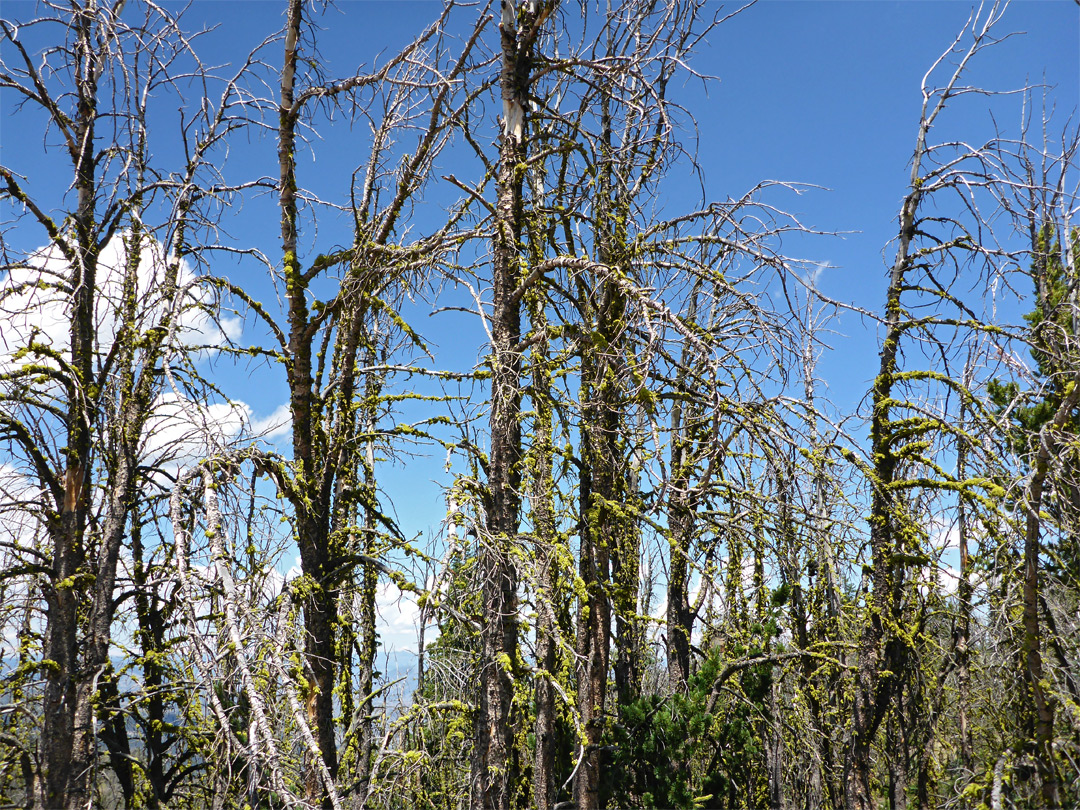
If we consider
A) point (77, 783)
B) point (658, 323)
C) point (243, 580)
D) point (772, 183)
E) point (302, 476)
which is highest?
point (772, 183)

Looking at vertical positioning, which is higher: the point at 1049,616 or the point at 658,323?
the point at 658,323

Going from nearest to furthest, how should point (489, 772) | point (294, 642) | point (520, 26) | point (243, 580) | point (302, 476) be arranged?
1. point (243, 580)
2. point (294, 642)
3. point (489, 772)
4. point (520, 26)
5. point (302, 476)

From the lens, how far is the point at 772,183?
5.81 m

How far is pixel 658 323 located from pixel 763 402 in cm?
77

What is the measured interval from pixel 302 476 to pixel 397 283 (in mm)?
1611

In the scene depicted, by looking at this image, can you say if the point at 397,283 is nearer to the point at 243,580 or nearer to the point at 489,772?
the point at 243,580

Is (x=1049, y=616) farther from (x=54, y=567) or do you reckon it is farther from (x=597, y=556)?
(x=54, y=567)

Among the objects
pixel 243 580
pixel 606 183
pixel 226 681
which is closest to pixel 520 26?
pixel 606 183

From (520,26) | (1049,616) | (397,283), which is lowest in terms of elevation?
(1049,616)

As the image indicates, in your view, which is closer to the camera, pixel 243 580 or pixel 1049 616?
pixel 243 580

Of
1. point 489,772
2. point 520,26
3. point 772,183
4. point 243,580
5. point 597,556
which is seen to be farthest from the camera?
point 597,556

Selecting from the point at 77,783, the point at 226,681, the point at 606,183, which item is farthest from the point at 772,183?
the point at 77,783

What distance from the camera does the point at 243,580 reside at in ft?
13.3

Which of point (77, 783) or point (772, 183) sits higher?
point (772, 183)
